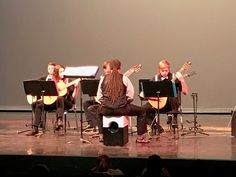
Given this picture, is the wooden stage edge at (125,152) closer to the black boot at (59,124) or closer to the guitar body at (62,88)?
the black boot at (59,124)

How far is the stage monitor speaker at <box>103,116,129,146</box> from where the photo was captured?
828 cm

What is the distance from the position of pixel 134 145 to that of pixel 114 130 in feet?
1.30

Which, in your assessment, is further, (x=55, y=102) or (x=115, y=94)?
(x=55, y=102)

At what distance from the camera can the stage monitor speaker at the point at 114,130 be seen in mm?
8281

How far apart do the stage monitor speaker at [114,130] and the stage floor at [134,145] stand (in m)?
0.12

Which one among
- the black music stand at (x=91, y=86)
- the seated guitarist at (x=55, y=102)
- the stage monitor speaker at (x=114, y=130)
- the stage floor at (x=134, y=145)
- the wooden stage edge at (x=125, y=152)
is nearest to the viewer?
the wooden stage edge at (x=125, y=152)

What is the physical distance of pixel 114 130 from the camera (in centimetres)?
831

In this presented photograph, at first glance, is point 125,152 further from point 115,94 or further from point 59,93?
point 59,93

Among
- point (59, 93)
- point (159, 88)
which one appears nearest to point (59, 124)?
point (59, 93)

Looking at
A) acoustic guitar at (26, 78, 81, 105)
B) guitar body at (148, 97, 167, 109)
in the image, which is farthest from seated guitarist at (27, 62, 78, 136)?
guitar body at (148, 97, 167, 109)

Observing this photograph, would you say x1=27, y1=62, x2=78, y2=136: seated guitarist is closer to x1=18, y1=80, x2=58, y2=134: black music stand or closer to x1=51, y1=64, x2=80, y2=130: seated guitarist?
x1=51, y1=64, x2=80, y2=130: seated guitarist

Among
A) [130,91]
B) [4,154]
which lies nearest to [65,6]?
[130,91]

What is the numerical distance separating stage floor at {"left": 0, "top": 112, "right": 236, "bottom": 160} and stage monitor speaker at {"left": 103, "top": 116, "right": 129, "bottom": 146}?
119mm

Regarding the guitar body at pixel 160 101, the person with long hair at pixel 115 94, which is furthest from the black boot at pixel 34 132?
the guitar body at pixel 160 101
